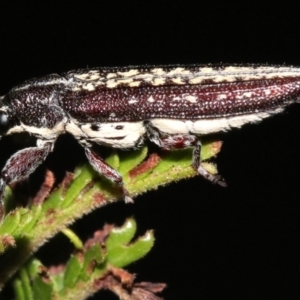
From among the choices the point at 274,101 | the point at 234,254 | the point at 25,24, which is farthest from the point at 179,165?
the point at 25,24

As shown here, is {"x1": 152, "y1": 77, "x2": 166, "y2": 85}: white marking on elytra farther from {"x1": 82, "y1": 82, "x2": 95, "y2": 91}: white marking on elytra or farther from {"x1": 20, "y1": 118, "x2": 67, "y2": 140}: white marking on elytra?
{"x1": 20, "y1": 118, "x2": 67, "y2": 140}: white marking on elytra

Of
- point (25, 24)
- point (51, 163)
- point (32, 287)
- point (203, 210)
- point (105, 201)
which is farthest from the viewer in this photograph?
point (25, 24)

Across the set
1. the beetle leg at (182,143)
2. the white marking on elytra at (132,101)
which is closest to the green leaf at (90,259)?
the beetle leg at (182,143)

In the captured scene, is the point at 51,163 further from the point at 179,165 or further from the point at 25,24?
the point at 25,24

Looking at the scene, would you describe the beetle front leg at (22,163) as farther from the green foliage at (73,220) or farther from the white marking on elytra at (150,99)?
the white marking on elytra at (150,99)

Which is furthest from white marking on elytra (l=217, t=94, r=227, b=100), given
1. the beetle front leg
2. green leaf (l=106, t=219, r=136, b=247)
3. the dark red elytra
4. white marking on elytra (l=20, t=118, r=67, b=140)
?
green leaf (l=106, t=219, r=136, b=247)

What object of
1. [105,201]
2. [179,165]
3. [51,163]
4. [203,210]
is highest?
[179,165]

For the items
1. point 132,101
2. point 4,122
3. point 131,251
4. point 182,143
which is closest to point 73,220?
point 131,251

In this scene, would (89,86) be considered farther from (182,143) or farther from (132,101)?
(182,143)
